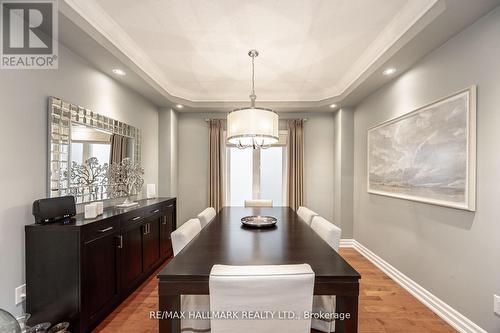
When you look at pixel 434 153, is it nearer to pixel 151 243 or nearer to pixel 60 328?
pixel 151 243

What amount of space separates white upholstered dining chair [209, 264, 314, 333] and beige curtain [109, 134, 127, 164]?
8.29 feet

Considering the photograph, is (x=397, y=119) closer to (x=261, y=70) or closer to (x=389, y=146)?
(x=389, y=146)

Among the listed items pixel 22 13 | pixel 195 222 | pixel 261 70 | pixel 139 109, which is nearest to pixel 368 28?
pixel 261 70

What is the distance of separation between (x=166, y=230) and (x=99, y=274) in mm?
1478

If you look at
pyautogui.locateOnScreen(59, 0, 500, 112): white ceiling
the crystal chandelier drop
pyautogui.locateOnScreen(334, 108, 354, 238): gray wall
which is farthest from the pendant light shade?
pyautogui.locateOnScreen(334, 108, 354, 238): gray wall

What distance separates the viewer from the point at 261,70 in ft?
10.7

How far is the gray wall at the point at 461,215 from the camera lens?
1.75 m

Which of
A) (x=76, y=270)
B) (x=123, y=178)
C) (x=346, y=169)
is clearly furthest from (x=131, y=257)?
(x=346, y=169)

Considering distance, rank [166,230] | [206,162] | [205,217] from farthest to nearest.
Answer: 1. [206,162]
2. [166,230]
3. [205,217]

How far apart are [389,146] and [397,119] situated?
368 mm

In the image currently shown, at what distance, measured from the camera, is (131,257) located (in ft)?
8.35

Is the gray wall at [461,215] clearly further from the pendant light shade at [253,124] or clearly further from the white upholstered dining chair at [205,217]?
the white upholstered dining chair at [205,217]

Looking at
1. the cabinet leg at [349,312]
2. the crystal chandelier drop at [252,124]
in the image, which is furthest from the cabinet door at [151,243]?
the cabinet leg at [349,312]

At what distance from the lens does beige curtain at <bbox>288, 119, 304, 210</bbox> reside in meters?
4.52
